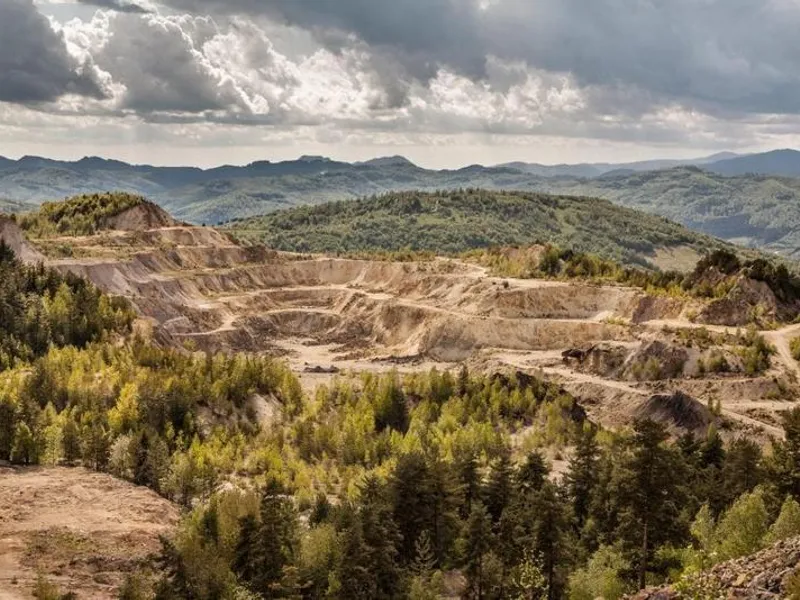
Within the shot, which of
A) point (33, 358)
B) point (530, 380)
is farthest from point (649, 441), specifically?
point (33, 358)

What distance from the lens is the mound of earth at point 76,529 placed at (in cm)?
5834

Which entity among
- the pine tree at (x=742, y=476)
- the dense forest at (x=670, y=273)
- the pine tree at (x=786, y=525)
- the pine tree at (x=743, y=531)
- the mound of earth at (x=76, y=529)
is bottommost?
the mound of earth at (x=76, y=529)

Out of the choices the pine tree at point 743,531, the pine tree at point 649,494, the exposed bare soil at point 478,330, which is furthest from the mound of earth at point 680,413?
the pine tree at point 743,531

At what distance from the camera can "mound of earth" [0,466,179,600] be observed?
58.3m

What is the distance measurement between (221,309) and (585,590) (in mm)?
143971

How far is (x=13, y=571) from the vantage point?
5794 centimetres

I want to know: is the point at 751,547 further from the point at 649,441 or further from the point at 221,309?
the point at 221,309

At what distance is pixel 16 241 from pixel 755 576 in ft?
523

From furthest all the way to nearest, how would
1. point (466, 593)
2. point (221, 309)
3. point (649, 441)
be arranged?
1. point (221, 309)
2. point (466, 593)
3. point (649, 441)

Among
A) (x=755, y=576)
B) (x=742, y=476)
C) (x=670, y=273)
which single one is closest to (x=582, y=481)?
(x=742, y=476)

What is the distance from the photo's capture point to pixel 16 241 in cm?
15862

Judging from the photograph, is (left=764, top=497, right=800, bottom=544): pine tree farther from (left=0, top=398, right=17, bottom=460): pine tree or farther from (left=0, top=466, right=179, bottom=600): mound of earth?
(left=0, top=398, right=17, bottom=460): pine tree

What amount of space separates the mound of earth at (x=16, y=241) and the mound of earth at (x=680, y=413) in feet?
387

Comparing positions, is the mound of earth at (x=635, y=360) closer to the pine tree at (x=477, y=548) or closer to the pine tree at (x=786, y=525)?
the pine tree at (x=477, y=548)
